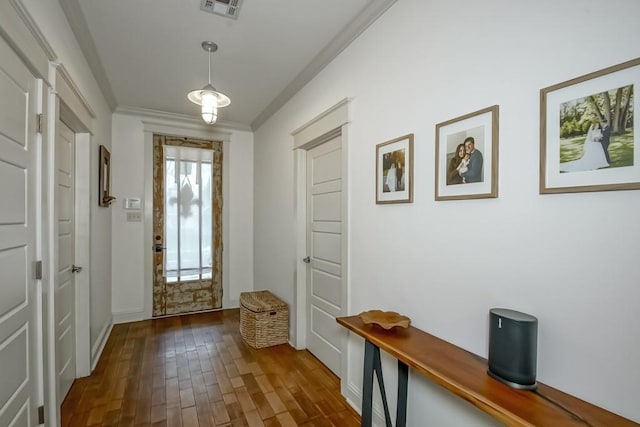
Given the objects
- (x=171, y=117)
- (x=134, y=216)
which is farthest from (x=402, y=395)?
(x=171, y=117)

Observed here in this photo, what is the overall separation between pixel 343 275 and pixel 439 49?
1553 millimetres

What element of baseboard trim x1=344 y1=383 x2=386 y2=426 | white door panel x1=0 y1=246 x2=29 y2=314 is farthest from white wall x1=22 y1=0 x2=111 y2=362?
baseboard trim x1=344 y1=383 x2=386 y2=426

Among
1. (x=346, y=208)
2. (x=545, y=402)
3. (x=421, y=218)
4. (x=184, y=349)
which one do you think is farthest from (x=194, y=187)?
(x=545, y=402)

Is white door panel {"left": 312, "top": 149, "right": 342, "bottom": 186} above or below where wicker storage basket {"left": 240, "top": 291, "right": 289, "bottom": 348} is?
above

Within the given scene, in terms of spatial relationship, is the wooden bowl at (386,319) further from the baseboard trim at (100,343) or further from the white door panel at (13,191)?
the baseboard trim at (100,343)

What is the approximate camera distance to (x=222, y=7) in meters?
1.99

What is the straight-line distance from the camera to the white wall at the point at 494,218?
0.96m

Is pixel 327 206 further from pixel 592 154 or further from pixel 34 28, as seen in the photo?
pixel 34 28

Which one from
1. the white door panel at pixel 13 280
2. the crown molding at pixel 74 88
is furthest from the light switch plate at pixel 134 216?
the white door panel at pixel 13 280

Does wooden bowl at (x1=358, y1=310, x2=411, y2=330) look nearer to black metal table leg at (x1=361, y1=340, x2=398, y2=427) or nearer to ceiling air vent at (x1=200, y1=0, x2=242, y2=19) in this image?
black metal table leg at (x1=361, y1=340, x2=398, y2=427)

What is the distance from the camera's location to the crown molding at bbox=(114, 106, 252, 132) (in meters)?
3.89

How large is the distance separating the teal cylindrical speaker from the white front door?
6.47ft

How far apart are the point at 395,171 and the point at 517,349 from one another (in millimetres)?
1079

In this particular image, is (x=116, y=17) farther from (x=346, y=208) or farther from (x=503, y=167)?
(x=503, y=167)
